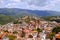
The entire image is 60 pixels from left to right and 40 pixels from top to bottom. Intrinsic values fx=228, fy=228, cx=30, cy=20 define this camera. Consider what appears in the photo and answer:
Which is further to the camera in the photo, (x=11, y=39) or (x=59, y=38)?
(x=11, y=39)

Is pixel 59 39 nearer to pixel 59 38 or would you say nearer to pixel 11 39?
pixel 59 38

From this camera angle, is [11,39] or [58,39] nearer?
[58,39]

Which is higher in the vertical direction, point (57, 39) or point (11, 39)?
point (57, 39)

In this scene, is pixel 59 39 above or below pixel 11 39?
above

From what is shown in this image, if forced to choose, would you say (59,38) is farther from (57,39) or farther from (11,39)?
(11,39)

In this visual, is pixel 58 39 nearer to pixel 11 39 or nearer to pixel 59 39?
pixel 59 39

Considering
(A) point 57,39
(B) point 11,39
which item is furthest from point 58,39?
(B) point 11,39

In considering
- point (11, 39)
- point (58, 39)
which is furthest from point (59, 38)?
point (11, 39)

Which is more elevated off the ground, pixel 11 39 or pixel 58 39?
pixel 58 39
